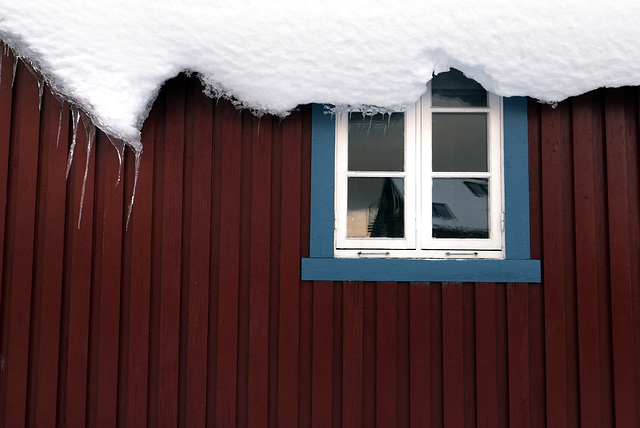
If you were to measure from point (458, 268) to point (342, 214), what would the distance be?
2.07ft

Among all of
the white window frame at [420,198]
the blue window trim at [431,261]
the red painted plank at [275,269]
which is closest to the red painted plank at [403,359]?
the blue window trim at [431,261]

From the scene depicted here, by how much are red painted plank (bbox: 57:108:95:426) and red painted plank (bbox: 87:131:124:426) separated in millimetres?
31

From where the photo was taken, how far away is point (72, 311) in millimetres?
1983

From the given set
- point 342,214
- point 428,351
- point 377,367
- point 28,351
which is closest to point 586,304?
point 428,351

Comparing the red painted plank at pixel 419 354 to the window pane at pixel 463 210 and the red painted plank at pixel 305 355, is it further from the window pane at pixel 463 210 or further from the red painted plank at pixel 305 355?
the red painted plank at pixel 305 355

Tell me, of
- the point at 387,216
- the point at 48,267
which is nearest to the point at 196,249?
the point at 48,267

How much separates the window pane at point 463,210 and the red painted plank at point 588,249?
0.44 metres

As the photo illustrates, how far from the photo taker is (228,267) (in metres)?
2.00

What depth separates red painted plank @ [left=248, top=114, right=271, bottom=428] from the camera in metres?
1.96

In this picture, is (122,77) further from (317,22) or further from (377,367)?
(377,367)

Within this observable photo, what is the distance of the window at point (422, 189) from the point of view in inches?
77.8

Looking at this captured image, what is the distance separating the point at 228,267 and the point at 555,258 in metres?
1.62

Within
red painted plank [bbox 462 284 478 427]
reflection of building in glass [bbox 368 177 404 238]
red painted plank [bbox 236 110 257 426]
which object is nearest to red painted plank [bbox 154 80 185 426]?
red painted plank [bbox 236 110 257 426]

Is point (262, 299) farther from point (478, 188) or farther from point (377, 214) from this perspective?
point (478, 188)
